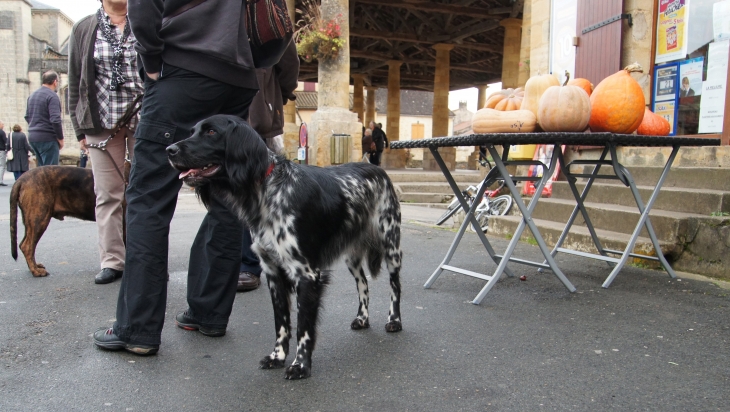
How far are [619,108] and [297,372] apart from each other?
10.9 ft

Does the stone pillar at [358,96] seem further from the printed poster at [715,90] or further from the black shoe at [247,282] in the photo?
the black shoe at [247,282]

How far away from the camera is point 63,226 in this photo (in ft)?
25.6

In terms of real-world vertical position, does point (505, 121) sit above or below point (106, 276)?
above

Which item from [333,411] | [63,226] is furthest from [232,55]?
[63,226]

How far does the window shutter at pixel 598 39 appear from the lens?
24.5ft

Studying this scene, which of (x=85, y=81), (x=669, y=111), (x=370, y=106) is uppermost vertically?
(x=370, y=106)

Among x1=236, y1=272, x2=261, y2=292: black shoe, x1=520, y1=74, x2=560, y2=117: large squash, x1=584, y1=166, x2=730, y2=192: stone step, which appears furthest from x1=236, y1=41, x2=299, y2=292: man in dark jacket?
x1=584, y1=166, x2=730, y2=192: stone step

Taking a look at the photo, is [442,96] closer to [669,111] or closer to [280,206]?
[669,111]

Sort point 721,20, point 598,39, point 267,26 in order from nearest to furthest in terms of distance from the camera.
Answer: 1. point 267,26
2. point 721,20
3. point 598,39

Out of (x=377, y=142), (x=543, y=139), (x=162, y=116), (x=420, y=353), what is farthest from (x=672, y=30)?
(x=377, y=142)

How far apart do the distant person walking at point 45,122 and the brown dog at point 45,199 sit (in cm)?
489

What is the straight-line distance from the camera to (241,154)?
8.62ft

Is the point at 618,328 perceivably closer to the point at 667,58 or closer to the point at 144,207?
the point at 144,207

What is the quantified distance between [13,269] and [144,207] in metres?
2.96
